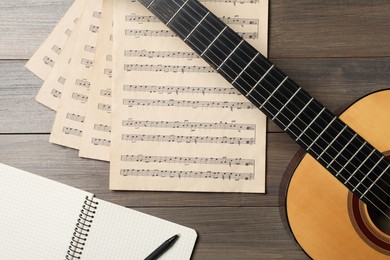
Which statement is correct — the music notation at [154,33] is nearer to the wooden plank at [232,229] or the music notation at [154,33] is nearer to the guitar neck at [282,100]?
the guitar neck at [282,100]

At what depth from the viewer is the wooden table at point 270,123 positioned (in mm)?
1104

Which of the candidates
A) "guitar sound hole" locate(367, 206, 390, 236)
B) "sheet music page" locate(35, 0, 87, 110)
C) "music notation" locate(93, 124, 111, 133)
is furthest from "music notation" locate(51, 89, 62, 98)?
"guitar sound hole" locate(367, 206, 390, 236)

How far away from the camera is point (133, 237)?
3.68 ft

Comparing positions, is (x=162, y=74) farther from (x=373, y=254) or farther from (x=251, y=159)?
(x=373, y=254)

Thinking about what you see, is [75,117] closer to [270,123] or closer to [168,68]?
[168,68]

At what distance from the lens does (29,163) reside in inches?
44.8

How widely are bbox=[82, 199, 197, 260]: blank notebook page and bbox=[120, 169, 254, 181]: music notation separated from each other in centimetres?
8

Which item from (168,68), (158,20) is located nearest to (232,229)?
(168,68)

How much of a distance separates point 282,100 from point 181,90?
22cm

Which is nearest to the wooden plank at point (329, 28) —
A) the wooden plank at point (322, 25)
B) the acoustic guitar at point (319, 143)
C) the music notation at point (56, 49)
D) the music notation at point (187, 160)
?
the wooden plank at point (322, 25)

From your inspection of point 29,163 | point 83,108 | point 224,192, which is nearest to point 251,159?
point 224,192

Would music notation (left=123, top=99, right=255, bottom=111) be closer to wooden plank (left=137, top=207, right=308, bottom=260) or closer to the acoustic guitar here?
the acoustic guitar

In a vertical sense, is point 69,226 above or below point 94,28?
below

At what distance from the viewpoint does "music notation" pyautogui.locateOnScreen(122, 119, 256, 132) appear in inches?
43.6
